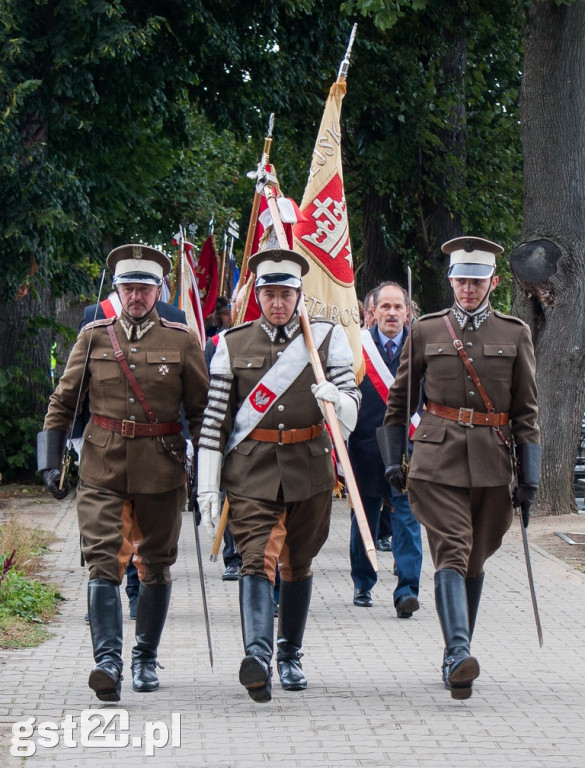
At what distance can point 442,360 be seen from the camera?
657cm

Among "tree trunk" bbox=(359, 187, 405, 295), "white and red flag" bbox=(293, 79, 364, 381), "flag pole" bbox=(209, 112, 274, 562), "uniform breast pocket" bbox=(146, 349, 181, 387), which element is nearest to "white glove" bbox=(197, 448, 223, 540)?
"uniform breast pocket" bbox=(146, 349, 181, 387)

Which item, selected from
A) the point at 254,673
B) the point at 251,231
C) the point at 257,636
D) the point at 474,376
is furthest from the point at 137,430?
the point at 251,231

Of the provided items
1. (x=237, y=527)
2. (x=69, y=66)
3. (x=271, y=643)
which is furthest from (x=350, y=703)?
(x=69, y=66)

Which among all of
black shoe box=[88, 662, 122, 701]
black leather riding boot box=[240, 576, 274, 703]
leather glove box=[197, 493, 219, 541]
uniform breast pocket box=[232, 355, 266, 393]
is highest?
uniform breast pocket box=[232, 355, 266, 393]

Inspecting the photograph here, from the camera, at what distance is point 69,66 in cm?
1633

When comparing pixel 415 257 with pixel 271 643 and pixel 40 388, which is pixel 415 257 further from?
pixel 271 643

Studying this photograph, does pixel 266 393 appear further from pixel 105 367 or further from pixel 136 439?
pixel 105 367

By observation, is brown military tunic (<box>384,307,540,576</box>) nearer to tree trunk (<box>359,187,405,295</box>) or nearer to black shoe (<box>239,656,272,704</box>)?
black shoe (<box>239,656,272,704</box>)

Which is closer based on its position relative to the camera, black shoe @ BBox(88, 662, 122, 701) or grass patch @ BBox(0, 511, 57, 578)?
black shoe @ BBox(88, 662, 122, 701)

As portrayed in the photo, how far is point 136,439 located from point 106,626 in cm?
84

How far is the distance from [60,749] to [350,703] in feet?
4.61

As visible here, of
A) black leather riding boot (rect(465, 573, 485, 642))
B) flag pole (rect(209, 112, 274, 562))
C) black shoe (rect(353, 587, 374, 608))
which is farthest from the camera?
black shoe (rect(353, 587, 374, 608))

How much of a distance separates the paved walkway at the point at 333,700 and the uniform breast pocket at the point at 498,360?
1454 millimetres

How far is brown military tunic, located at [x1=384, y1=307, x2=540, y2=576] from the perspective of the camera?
6.46 meters
